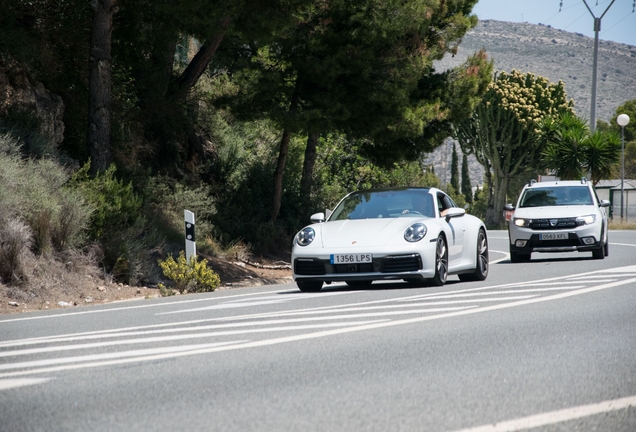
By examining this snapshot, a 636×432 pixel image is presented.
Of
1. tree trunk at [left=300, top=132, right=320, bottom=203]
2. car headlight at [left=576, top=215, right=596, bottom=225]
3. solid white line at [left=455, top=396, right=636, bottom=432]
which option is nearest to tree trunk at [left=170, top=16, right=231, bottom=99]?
tree trunk at [left=300, top=132, right=320, bottom=203]

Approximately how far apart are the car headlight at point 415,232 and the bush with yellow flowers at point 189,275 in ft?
13.5

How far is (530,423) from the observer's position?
15.4ft

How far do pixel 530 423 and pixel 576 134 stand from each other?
146 feet

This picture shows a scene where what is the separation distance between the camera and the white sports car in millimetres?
12148

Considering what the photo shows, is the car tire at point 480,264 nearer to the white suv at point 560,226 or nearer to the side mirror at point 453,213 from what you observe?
the side mirror at point 453,213

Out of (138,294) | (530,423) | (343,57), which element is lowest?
(138,294)

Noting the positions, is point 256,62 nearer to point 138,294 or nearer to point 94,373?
point 138,294

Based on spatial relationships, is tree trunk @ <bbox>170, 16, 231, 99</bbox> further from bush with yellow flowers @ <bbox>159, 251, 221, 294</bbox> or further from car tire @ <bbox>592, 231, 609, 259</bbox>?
car tire @ <bbox>592, 231, 609, 259</bbox>

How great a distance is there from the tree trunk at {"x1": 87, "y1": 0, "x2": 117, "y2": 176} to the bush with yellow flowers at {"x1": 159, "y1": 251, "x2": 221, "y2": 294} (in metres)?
3.54

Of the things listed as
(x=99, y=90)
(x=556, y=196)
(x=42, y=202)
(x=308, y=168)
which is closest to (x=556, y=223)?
(x=556, y=196)

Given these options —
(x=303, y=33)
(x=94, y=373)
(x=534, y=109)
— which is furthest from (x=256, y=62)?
(x=534, y=109)

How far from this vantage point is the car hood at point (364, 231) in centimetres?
1227

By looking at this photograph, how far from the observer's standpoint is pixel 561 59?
131125 millimetres

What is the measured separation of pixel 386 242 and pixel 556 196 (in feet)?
33.0
